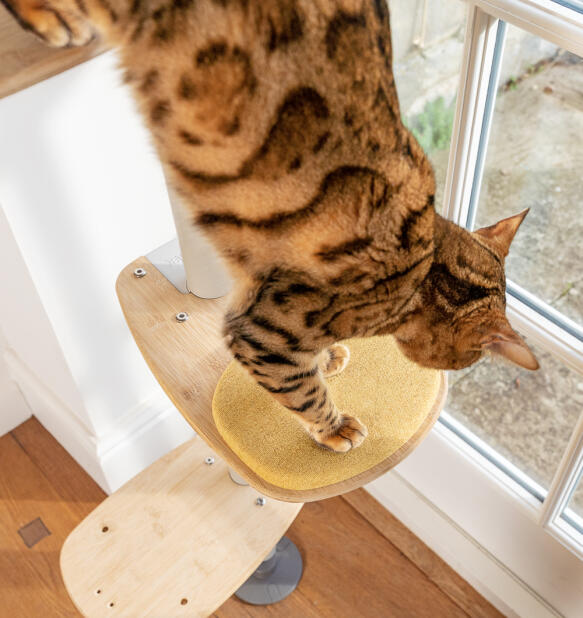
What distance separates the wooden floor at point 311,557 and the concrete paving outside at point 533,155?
1.43ft

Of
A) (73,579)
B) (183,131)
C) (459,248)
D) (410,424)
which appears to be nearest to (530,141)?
(459,248)

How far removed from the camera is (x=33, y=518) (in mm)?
1730

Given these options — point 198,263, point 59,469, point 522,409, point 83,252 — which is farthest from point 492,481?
point 59,469

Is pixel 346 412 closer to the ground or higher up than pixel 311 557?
higher up

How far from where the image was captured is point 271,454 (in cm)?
98

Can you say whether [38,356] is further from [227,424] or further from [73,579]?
[227,424]

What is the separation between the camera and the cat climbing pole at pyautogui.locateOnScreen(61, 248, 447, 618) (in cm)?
97

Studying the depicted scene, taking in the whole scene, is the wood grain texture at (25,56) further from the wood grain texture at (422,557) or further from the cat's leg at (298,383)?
the wood grain texture at (422,557)

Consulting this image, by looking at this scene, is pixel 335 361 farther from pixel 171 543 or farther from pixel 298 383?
pixel 171 543

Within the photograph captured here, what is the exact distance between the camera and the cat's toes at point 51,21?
806 millimetres

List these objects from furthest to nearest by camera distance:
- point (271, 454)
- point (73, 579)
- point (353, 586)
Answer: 1. point (353, 586)
2. point (73, 579)
3. point (271, 454)

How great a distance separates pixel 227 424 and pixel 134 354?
0.58 m

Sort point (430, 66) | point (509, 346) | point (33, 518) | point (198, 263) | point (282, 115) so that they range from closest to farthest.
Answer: point (282, 115) < point (509, 346) < point (198, 263) < point (430, 66) < point (33, 518)

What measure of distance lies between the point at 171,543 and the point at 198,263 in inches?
20.8
